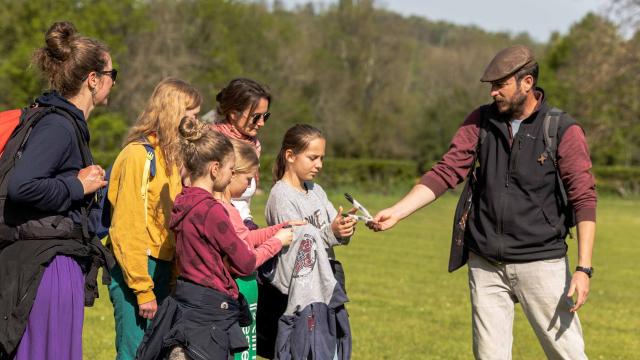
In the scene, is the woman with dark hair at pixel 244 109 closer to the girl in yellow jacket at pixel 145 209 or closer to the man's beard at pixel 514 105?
the girl in yellow jacket at pixel 145 209

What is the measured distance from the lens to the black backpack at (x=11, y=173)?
447cm

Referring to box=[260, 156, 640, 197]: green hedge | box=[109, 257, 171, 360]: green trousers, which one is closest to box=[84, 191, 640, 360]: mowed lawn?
box=[109, 257, 171, 360]: green trousers

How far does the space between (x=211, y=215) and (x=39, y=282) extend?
95cm

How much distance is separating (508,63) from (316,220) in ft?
5.12

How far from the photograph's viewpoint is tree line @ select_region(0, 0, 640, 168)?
45.8m

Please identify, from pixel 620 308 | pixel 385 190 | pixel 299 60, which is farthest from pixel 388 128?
pixel 620 308

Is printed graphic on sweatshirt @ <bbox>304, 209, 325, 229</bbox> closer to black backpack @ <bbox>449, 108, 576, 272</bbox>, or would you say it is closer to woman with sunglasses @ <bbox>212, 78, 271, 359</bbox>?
woman with sunglasses @ <bbox>212, 78, 271, 359</bbox>

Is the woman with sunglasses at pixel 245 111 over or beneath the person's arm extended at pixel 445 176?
over

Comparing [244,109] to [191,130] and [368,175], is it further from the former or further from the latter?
[368,175]

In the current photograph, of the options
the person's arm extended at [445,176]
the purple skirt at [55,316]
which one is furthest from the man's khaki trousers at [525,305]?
the purple skirt at [55,316]

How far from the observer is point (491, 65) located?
5746 millimetres

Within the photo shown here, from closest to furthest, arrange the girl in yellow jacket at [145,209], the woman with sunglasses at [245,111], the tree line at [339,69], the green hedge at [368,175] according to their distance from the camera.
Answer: the girl in yellow jacket at [145,209]
the woman with sunglasses at [245,111]
the tree line at [339,69]
the green hedge at [368,175]

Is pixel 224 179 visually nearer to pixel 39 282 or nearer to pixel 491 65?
pixel 39 282

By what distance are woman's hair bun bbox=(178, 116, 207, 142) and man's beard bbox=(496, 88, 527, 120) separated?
195 cm
